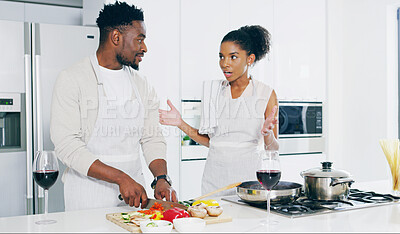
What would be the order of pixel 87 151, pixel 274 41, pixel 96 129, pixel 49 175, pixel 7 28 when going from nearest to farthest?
pixel 49 175 → pixel 87 151 → pixel 96 129 → pixel 7 28 → pixel 274 41

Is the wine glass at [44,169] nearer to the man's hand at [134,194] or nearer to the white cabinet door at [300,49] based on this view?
the man's hand at [134,194]

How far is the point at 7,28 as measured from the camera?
9.39 ft

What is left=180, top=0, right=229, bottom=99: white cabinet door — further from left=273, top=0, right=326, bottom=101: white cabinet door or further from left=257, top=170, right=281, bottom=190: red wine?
left=257, top=170, right=281, bottom=190: red wine

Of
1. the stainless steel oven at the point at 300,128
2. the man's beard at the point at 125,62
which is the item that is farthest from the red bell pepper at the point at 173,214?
the stainless steel oven at the point at 300,128

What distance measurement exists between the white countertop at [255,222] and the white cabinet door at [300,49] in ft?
7.68

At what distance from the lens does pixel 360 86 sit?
434 cm

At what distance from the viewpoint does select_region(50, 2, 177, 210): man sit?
1.89 meters

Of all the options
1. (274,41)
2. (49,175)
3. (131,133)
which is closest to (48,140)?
(131,133)

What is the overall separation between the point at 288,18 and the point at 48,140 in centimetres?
233

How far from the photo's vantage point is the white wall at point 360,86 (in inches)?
163

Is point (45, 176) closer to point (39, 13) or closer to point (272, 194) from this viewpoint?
point (272, 194)

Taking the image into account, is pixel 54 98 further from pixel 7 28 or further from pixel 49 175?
pixel 7 28

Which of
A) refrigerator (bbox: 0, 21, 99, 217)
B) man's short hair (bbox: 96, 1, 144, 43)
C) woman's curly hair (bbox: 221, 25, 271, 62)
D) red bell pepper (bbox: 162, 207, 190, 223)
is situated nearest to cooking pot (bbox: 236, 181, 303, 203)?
red bell pepper (bbox: 162, 207, 190, 223)

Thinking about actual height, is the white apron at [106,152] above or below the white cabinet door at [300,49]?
below
